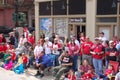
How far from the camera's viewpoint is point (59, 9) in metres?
21.5

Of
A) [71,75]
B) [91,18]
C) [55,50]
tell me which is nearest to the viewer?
[71,75]

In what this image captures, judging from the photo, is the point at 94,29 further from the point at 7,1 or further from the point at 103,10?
the point at 7,1

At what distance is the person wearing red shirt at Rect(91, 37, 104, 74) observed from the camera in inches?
513

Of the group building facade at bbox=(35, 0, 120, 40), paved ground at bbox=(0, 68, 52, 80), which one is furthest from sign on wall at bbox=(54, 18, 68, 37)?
paved ground at bbox=(0, 68, 52, 80)

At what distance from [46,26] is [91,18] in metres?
5.69

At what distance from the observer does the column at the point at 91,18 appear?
705 inches

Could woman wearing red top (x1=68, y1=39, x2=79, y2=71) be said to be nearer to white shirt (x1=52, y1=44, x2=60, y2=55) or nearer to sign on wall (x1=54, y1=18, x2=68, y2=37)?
white shirt (x1=52, y1=44, x2=60, y2=55)

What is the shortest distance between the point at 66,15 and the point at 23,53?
17.7ft

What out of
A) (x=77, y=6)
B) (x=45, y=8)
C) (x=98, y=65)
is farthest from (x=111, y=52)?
(x=45, y=8)

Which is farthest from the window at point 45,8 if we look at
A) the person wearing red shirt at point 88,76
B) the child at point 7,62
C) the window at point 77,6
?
the person wearing red shirt at point 88,76

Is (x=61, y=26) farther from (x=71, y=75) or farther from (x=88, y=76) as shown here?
(x=88, y=76)

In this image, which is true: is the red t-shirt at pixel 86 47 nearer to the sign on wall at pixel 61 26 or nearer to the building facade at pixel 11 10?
the sign on wall at pixel 61 26

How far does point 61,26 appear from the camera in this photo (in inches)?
838

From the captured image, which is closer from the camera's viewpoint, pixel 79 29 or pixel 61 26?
pixel 79 29
